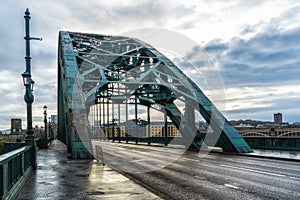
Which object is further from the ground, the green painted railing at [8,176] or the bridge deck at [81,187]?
the green painted railing at [8,176]

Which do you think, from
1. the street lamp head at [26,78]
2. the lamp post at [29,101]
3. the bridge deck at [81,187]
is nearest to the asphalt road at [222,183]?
the bridge deck at [81,187]

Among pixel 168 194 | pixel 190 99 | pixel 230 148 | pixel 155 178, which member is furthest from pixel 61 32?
pixel 168 194

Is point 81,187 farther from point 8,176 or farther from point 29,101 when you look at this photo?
point 29,101

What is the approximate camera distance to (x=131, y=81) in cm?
3138

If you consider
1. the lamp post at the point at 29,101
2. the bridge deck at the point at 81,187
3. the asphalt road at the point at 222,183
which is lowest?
the asphalt road at the point at 222,183

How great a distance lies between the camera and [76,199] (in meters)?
8.80

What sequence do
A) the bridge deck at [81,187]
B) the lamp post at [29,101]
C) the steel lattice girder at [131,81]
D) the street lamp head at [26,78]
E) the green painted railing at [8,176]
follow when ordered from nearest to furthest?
the green painted railing at [8,176] → the bridge deck at [81,187] → the street lamp head at [26,78] → the lamp post at [29,101] → the steel lattice girder at [131,81]

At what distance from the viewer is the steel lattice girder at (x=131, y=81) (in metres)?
26.7

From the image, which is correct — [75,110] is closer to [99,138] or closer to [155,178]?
[155,178]

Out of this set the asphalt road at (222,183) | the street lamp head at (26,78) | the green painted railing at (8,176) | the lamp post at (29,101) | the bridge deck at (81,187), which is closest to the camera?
the green painted railing at (8,176)

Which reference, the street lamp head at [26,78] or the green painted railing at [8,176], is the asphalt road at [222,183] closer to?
the green painted railing at [8,176]

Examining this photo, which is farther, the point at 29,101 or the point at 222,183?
the point at 29,101

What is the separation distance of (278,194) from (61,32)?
33.6 meters

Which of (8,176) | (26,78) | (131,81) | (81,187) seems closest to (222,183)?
(81,187)
